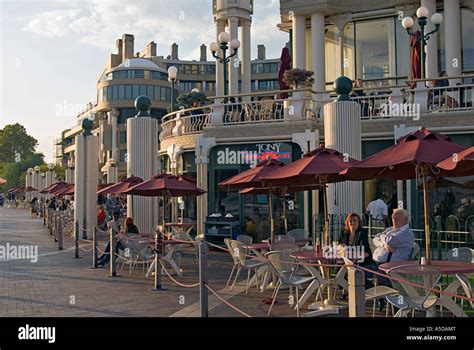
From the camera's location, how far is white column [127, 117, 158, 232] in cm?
1675

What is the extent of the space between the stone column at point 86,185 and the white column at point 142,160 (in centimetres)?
444

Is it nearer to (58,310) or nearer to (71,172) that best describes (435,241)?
(58,310)

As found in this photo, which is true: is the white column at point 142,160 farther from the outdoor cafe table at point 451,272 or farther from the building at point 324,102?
the outdoor cafe table at point 451,272

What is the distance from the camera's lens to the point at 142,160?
1700 centimetres

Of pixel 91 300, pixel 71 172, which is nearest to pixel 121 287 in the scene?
pixel 91 300

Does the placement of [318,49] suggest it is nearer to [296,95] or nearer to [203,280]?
[296,95]

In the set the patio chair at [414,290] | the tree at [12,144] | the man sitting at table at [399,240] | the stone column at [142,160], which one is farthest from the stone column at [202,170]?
the tree at [12,144]

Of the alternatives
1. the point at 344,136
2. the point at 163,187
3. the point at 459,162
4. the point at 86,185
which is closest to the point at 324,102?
the point at 344,136

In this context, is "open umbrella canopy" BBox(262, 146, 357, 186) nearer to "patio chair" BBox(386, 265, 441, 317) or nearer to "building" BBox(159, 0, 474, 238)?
"patio chair" BBox(386, 265, 441, 317)

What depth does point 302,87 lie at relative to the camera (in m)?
18.0

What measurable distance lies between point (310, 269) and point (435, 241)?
4.98 m

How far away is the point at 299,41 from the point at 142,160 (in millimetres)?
9168

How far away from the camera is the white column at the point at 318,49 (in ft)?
72.0

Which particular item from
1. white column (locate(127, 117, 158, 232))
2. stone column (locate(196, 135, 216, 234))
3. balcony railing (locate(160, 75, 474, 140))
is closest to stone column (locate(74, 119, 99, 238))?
balcony railing (locate(160, 75, 474, 140))
